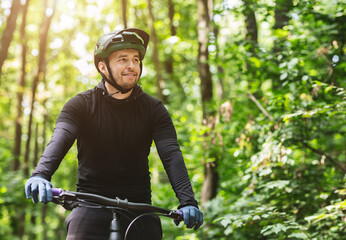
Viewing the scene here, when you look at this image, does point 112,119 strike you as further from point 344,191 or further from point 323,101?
point 323,101

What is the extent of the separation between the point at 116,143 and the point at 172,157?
1.39 ft

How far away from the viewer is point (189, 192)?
9.24ft

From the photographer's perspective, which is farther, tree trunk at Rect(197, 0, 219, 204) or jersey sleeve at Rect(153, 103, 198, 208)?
tree trunk at Rect(197, 0, 219, 204)

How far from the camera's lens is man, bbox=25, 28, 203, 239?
2.78 m

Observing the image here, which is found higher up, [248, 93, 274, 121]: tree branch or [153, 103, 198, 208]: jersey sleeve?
[248, 93, 274, 121]: tree branch

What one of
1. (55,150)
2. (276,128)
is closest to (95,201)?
(55,150)

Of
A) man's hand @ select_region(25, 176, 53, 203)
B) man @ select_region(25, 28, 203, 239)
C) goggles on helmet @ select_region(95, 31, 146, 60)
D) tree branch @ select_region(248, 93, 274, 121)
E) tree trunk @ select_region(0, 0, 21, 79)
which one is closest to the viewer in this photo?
man's hand @ select_region(25, 176, 53, 203)

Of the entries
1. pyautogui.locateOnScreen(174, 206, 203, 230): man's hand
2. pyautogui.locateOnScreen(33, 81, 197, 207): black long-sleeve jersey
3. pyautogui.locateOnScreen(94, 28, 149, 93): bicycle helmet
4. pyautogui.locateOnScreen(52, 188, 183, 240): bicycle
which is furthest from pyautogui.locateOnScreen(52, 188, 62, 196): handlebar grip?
pyautogui.locateOnScreen(94, 28, 149, 93): bicycle helmet

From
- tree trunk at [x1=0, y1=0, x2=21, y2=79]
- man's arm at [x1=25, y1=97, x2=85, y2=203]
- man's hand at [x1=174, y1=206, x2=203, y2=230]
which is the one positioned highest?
tree trunk at [x1=0, y1=0, x2=21, y2=79]

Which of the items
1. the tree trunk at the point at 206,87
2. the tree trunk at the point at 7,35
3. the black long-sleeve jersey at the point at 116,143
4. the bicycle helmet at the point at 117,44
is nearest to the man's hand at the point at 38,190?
the black long-sleeve jersey at the point at 116,143

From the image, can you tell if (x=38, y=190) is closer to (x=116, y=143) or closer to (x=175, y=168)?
(x=116, y=143)

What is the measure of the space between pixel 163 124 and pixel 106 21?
53.2 ft

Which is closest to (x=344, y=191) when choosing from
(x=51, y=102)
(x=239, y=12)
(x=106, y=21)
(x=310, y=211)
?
(x=310, y=211)

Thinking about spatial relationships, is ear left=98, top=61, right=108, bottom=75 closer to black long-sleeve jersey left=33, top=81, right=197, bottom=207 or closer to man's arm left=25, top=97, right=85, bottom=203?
black long-sleeve jersey left=33, top=81, right=197, bottom=207
